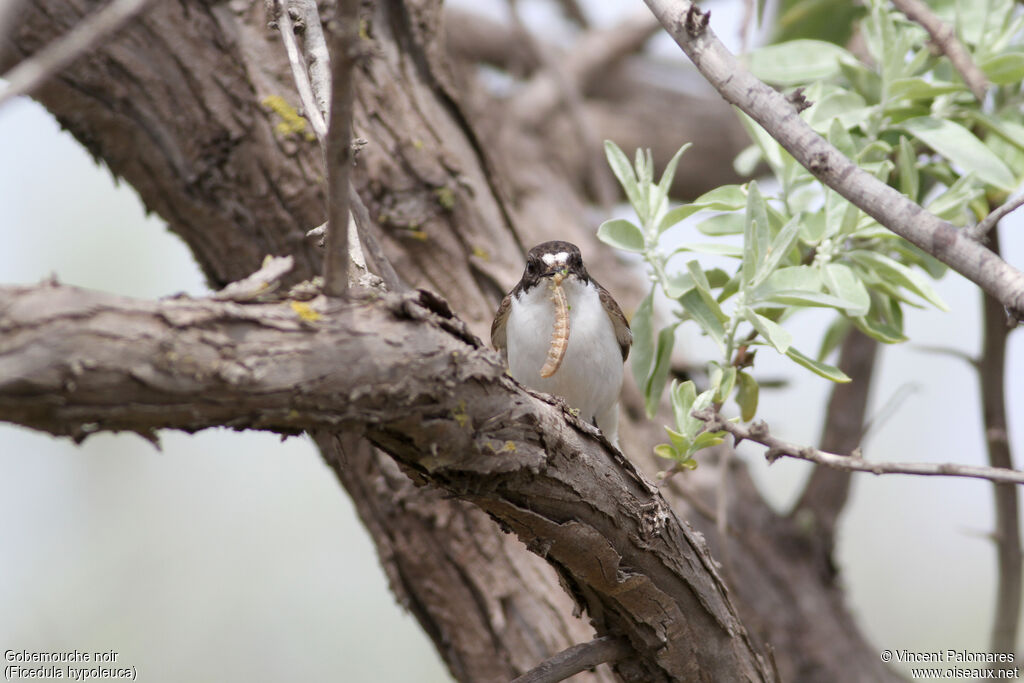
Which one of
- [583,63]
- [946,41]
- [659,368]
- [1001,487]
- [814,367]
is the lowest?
[1001,487]

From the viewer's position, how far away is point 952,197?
2.83 meters

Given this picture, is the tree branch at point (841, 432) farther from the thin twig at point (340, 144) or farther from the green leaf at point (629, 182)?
the thin twig at point (340, 144)

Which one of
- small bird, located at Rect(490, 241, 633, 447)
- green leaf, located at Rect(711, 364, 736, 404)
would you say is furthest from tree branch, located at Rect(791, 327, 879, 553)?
green leaf, located at Rect(711, 364, 736, 404)

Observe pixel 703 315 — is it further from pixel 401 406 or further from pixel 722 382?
pixel 401 406

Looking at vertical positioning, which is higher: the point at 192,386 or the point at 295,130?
the point at 295,130

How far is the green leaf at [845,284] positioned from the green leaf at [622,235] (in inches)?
23.1

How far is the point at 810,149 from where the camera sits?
86.3 inches

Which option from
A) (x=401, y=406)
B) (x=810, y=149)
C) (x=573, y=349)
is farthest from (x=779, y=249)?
(x=401, y=406)

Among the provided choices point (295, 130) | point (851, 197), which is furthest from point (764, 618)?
point (295, 130)

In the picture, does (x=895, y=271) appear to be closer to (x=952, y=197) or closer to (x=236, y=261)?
(x=952, y=197)

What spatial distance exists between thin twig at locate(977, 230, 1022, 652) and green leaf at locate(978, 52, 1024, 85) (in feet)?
3.14

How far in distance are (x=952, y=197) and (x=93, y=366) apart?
2.57 m

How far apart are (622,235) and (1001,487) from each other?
2.21 meters

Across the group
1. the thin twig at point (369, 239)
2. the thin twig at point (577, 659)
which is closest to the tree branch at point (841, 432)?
the thin twig at point (577, 659)
